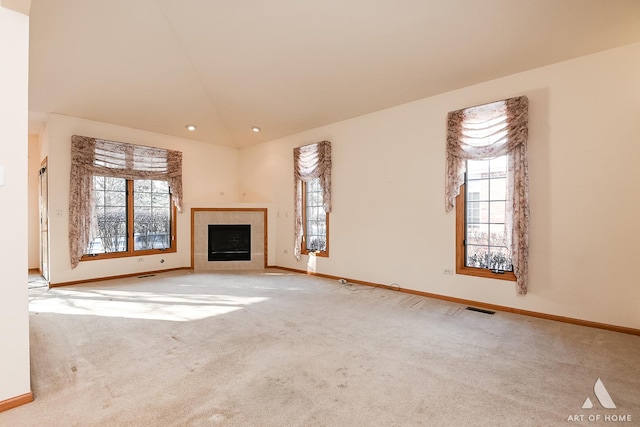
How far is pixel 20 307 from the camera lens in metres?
2.02

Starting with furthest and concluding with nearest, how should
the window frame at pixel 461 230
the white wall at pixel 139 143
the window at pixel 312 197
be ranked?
the window at pixel 312 197
the white wall at pixel 139 143
the window frame at pixel 461 230

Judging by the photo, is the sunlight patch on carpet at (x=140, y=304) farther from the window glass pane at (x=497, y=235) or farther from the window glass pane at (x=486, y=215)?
the window glass pane at (x=497, y=235)

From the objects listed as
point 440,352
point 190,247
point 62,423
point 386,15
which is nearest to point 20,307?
point 62,423

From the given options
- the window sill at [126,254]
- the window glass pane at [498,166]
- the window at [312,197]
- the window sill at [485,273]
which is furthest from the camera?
the window at [312,197]

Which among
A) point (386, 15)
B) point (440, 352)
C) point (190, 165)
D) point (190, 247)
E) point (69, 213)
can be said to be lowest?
point (440, 352)

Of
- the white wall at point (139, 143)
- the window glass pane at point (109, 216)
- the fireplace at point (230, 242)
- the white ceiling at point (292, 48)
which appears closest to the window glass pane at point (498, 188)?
Answer: the white ceiling at point (292, 48)

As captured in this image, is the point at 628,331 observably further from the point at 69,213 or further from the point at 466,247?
the point at 69,213

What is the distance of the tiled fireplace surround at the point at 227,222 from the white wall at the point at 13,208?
473 cm

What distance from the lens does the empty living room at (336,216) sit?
6.79 ft

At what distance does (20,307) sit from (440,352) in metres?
3.17

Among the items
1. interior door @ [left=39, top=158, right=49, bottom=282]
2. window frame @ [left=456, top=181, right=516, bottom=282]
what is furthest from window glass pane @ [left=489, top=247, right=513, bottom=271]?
interior door @ [left=39, top=158, right=49, bottom=282]

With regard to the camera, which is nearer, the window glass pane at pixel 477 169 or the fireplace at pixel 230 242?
the window glass pane at pixel 477 169

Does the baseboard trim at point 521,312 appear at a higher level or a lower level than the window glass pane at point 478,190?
lower

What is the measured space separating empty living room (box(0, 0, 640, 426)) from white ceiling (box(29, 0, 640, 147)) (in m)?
0.03
